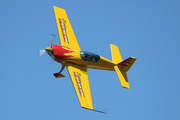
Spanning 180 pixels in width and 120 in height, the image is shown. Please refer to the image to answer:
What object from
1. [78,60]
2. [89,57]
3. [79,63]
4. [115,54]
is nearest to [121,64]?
[115,54]

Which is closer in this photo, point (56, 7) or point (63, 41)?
point (63, 41)

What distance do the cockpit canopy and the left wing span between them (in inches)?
34.4

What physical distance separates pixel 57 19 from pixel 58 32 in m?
1.62

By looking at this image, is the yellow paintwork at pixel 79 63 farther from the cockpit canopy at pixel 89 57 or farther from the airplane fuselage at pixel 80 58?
the cockpit canopy at pixel 89 57

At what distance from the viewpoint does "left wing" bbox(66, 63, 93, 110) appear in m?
26.1

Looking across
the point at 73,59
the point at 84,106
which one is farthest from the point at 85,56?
the point at 84,106

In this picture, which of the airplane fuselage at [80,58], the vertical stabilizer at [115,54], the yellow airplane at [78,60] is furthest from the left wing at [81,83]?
the vertical stabilizer at [115,54]

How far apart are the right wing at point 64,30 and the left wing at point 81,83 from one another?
91.2 inches

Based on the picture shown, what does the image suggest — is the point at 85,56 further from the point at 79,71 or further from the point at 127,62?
the point at 127,62

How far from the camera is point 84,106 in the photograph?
25594 mm

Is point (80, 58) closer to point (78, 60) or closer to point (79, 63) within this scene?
point (78, 60)

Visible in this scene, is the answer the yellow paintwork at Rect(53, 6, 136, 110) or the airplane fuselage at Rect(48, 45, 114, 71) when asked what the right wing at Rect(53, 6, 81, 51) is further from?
the airplane fuselage at Rect(48, 45, 114, 71)

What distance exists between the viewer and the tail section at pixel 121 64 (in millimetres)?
29453

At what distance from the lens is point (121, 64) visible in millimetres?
30516
